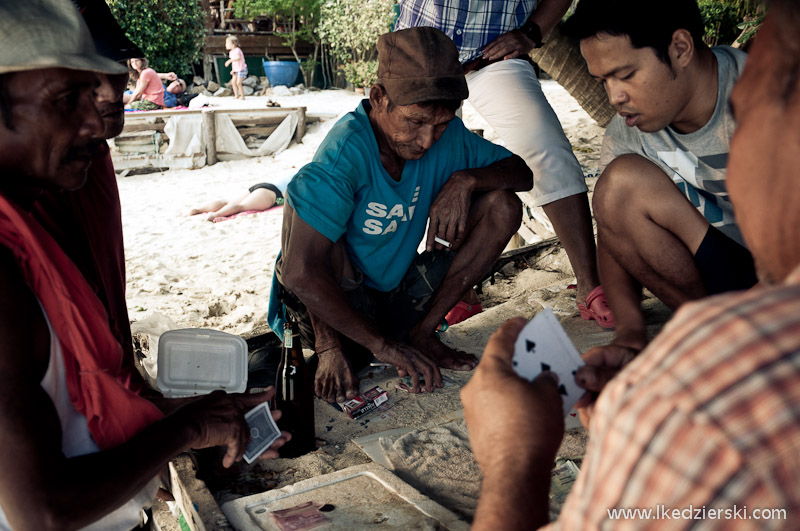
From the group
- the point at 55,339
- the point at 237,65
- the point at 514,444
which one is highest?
the point at 514,444

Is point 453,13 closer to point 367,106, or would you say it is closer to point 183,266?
point 367,106

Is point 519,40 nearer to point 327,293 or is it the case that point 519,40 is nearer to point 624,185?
point 624,185

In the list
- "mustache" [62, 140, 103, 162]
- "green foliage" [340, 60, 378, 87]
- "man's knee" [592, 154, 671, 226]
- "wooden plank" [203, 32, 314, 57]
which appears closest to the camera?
"mustache" [62, 140, 103, 162]

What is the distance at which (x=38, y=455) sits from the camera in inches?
58.8

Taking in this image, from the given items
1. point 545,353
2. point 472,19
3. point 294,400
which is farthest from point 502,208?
point 545,353

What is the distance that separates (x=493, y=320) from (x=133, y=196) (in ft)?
23.7

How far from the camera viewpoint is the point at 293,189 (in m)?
3.00

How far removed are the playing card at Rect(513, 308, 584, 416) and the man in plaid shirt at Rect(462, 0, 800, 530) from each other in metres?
0.45

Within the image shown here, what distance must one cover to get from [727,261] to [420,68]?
1471mm

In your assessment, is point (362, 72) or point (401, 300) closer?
point (401, 300)

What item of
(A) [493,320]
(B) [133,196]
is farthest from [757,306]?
(B) [133,196]

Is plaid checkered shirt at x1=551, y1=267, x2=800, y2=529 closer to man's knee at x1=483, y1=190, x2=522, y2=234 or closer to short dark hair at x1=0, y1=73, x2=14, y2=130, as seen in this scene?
short dark hair at x1=0, y1=73, x2=14, y2=130

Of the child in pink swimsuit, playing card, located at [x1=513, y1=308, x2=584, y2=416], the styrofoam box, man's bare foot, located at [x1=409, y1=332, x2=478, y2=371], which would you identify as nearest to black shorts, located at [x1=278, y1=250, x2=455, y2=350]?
man's bare foot, located at [x1=409, y1=332, x2=478, y2=371]

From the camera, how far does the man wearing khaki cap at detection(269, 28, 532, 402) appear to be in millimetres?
2977
